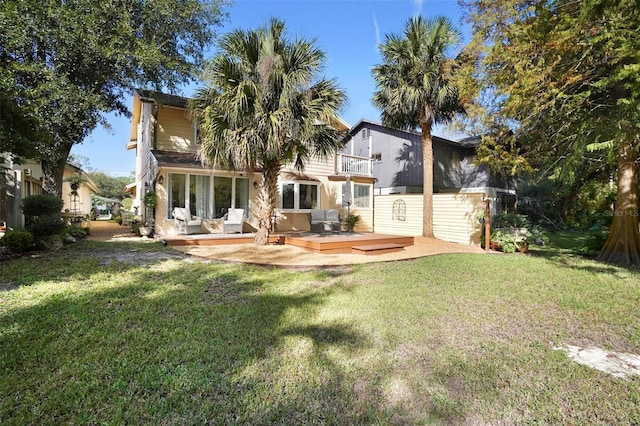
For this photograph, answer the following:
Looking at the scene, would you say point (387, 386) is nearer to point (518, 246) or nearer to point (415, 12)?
point (518, 246)

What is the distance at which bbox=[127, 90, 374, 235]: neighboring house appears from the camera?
459 inches

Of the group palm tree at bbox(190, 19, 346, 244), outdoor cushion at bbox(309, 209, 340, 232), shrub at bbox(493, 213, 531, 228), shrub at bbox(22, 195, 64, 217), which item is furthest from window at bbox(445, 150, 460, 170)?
shrub at bbox(22, 195, 64, 217)

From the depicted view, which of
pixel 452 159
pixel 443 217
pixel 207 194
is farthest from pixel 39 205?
pixel 452 159

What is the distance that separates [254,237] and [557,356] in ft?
31.5

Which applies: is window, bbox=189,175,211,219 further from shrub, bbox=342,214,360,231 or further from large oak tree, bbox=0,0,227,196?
shrub, bbox=342,214,360,231

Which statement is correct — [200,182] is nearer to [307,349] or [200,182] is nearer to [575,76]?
[307,349]

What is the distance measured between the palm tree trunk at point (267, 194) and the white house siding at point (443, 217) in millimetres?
7327

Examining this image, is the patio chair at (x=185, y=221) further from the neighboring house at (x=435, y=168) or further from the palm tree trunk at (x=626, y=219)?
the neighboring house at (x=435, y=168)

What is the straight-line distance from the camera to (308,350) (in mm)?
3289

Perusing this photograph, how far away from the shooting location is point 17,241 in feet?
25.3

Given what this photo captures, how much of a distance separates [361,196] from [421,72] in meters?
6.69

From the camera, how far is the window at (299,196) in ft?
47.3

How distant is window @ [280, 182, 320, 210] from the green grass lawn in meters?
8.55

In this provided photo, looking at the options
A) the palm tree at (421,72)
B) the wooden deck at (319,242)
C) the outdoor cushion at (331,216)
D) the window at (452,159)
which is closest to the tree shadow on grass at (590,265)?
the wooden deck at (319,242)
